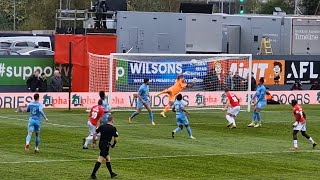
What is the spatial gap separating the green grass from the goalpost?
17.4ft

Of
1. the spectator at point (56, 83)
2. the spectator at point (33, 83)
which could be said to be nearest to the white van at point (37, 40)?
the spectator at point (56, 83)

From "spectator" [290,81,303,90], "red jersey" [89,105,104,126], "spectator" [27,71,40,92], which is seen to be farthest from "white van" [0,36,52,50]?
"red jersey" [89,105,104,126]

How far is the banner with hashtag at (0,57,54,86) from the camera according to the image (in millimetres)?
52969

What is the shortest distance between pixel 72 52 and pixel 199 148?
20.7 meters

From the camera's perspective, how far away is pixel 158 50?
56.6m

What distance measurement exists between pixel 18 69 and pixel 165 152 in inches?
902

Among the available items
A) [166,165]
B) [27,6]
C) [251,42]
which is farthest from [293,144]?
[27,6]

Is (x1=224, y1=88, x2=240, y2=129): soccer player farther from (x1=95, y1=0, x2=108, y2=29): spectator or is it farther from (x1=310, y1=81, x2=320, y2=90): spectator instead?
(x1=310, y1=81, x2=320, y2=90): spectator

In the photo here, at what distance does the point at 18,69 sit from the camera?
5334cm

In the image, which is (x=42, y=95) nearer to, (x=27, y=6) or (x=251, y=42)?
(x=251, y=42)

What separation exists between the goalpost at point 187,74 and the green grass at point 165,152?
5.29 meters

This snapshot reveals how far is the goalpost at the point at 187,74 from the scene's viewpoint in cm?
5044

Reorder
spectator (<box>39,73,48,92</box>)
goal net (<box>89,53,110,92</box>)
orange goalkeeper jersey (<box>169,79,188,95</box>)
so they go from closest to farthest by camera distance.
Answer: orange goalkeeper jersey (<box>169,79,188,95</box>) → goal net (<box>89,53,110,92</box>) → spectator (<box>39,73,48,92</box>)

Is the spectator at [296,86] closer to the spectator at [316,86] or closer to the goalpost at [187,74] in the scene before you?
the spectator at [316,86]
